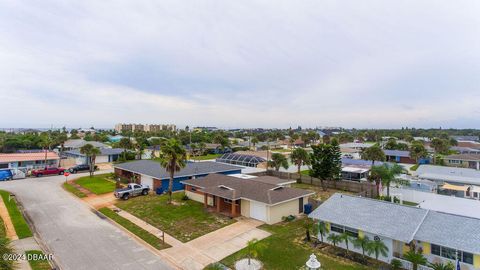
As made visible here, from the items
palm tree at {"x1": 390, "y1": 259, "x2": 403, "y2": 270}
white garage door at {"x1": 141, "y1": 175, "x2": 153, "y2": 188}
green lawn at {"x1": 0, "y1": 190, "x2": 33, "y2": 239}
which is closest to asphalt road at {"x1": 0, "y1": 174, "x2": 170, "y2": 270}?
green lawn at {"x1": 0, "y1": 190, "x2": 33, "y2": 239}

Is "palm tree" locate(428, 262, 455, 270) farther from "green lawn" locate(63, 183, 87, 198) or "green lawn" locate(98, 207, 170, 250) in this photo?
"green lawn" locate(63, 183, 87, 198)

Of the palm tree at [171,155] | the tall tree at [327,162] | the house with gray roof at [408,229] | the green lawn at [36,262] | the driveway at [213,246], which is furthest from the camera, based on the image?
the tall tree at [327,162]

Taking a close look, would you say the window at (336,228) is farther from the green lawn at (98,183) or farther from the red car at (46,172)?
the red car at (46,172)

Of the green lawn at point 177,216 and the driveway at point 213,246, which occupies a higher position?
the green lawn at point 177,216

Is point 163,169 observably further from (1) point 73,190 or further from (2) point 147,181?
(1) point 73,190

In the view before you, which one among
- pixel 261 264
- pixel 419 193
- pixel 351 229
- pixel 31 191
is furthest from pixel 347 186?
pixel 31 191

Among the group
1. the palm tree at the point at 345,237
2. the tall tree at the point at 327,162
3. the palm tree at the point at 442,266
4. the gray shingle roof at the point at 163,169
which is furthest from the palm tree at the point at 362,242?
the gray shingle roof at the point at 163,169
